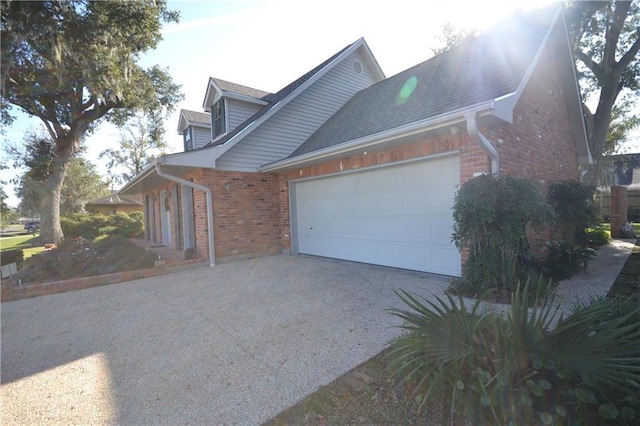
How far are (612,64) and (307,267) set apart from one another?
1491 centimetres

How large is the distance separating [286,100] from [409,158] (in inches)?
189

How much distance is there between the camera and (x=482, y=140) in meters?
4.49

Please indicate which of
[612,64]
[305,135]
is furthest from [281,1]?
[612,64]

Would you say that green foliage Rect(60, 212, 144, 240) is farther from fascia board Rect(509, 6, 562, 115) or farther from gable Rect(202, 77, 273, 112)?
fascia board Rect(509, 6, 562, 115)

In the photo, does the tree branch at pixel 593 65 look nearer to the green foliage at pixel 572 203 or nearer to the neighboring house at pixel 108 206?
the green foliage at pixel 572 203

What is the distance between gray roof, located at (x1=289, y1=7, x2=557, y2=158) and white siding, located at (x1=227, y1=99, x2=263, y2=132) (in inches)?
116

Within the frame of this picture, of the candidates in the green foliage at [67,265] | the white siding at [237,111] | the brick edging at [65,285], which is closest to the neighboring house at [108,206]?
the white siding at [237,111]

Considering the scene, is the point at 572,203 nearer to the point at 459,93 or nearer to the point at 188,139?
the point at 459,93

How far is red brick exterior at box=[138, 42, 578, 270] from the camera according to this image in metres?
5.24

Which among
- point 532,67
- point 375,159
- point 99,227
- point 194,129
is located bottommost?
point 99,227

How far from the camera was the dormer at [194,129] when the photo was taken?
13297 millimetres

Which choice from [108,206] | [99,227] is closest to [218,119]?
[99,227]

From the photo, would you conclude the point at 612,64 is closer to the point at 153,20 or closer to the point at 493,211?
the point at 493,211

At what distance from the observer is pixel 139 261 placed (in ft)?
27.4
